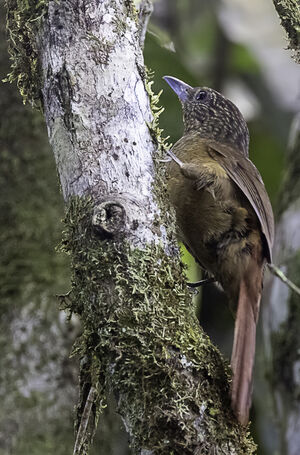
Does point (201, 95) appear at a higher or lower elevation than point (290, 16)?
higher

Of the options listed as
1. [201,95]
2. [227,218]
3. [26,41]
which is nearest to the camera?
[26,41]

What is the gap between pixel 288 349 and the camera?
327cm

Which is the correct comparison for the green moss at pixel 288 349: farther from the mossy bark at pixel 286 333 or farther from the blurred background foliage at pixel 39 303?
the blurred background foliage at pixel 39 303

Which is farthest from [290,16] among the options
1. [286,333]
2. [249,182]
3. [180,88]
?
[286,333]

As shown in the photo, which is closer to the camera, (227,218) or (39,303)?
(227,218)

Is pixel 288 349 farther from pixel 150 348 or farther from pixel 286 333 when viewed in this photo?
pixel 150 348

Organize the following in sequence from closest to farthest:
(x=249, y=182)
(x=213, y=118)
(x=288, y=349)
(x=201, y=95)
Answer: (x=249, y=182) → (x=288, y=349) → (x=213, y=118) → (x=201, y=95)

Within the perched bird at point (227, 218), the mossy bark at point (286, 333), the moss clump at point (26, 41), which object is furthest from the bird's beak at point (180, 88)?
the moss clump at point (26, 41)

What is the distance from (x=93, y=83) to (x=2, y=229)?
1837 millimetres

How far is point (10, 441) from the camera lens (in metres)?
3.40

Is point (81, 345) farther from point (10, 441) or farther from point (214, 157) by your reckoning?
point (10, 441)

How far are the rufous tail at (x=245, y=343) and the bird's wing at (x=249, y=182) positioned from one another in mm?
169

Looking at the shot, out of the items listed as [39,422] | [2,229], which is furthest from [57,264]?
[39,422]

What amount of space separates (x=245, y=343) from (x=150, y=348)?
1.43ft
